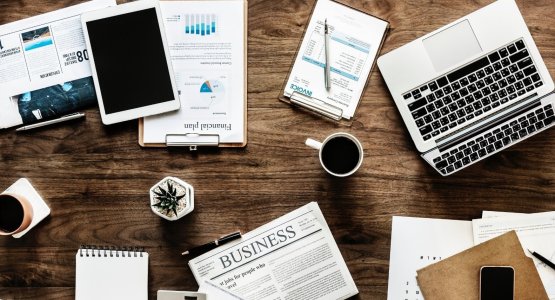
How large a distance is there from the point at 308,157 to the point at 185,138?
261 mm

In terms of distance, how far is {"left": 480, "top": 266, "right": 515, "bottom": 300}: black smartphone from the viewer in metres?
1.26

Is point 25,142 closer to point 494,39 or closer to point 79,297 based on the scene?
point 79,297

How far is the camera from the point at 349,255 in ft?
4.24

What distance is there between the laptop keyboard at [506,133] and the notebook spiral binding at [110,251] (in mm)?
Answer: 676

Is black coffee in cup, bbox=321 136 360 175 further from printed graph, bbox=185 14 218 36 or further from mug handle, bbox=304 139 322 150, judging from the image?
printed graph, bbox=185 14 218 36

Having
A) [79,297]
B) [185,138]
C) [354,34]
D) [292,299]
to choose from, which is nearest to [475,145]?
[354,34]

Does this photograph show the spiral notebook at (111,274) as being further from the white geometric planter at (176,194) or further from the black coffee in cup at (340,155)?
the black coffee in cup at (340,155)

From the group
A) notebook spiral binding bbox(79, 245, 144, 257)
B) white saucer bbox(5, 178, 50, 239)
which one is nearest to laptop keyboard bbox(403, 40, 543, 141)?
notebook spiral binding bbox(79, 245, 144, 257)

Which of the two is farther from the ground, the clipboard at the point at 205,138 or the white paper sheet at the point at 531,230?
the clipboard at the point at 205,138

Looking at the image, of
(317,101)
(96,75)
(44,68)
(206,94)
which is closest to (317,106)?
(317,101)

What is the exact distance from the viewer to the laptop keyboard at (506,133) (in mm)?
1239

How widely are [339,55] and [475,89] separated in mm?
283

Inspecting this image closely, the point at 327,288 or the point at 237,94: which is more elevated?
the point at 237,94

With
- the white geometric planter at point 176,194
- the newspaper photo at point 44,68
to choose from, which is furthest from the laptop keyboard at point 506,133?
the newspaper photo at point 44,68
